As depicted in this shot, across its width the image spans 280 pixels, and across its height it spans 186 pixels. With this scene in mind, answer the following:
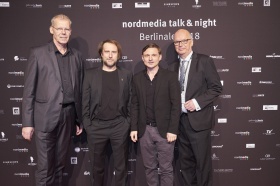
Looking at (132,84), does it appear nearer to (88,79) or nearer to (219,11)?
(88,79)

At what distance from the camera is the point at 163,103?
2.74 metres

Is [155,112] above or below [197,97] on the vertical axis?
below

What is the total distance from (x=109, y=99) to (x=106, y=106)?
9 cm

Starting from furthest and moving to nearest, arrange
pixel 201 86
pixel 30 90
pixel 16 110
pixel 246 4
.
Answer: pixel 16 110 < pixel 246 4 < pixel 201 86 < pixel 30 90

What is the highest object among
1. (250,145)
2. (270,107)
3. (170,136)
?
(270,107)

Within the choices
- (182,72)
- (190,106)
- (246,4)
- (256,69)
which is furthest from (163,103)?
(246,4)

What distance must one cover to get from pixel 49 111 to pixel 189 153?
67.6 inches

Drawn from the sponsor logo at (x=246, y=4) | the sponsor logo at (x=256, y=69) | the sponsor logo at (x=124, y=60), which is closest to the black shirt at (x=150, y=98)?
the sponsor logo at (x=124, y=60)

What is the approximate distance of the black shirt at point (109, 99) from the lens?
279 centimetres

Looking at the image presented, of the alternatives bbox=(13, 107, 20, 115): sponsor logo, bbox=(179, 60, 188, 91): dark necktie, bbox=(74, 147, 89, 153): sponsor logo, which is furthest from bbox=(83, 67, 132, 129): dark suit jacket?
bbox=(13, 107, 20, 115): sponsor logo

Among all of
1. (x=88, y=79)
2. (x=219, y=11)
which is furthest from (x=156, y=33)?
(x=88, y=79)

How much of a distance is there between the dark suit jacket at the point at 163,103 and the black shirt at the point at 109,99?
22 cm

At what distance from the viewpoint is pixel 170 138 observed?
2.73 meters

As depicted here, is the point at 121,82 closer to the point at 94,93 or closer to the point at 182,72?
the point at 94,93
